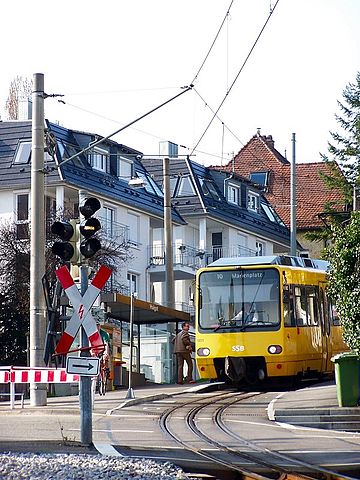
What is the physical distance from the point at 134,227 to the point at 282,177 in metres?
23.3

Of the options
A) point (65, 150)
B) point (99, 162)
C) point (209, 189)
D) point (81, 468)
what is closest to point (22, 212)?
point (65, 150)

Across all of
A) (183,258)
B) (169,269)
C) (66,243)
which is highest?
(183,258)

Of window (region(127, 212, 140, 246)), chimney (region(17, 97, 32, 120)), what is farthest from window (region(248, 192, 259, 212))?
chimney (region(17, 97, 32, 120))

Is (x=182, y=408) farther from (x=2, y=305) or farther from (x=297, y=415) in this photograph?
(x=2, y=305)

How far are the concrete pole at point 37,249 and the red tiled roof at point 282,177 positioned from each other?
175 feet

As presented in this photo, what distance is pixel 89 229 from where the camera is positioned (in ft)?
51.6

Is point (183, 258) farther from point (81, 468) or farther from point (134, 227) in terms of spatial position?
point (81, 468)

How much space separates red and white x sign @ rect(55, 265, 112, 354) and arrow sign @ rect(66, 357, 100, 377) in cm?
28

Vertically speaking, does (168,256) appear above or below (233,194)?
below

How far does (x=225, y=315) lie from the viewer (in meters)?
28.4

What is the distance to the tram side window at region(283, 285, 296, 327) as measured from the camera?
1114 inches

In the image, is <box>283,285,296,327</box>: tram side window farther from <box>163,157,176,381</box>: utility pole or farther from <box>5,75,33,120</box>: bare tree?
<box>5,75,33,120</box>: bare tree

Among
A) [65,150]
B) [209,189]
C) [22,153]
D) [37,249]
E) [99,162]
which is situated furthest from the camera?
[209,189]

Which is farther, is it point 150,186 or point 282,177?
point 282,177
